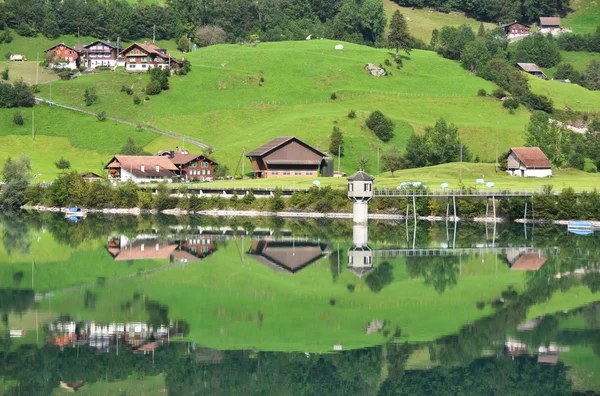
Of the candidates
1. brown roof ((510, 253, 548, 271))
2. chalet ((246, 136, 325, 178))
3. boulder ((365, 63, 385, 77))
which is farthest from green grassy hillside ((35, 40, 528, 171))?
brown roof ((510, 253, 548, 271))

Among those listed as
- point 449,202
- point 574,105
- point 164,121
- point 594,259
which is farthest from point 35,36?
point 594,259

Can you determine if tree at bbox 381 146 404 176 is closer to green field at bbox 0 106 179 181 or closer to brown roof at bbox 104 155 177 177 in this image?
brown roof at bbox 104 155 177 177

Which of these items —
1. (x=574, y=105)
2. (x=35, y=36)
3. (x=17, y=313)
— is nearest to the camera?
A: (x=17, y=313)

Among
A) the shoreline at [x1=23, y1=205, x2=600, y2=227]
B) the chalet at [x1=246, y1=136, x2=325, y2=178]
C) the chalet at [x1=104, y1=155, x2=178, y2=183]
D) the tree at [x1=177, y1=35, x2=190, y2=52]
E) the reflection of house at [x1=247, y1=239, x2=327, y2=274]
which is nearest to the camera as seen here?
the reflection of house at [x1=247, y1=239, x2=327, y2=274]

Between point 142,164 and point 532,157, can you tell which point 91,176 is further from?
point 532,157

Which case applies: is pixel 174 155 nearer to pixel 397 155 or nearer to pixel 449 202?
pixel 397 155
